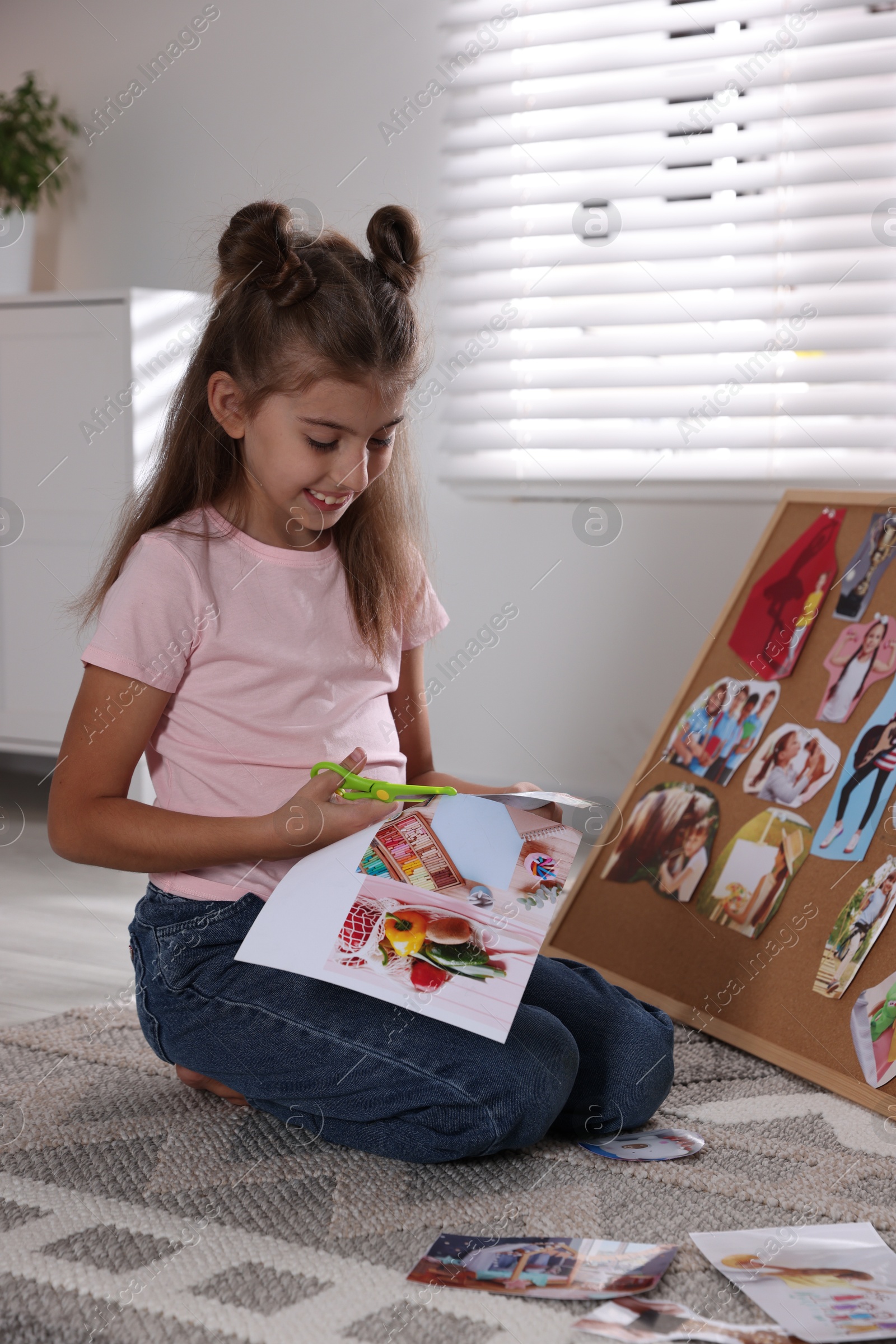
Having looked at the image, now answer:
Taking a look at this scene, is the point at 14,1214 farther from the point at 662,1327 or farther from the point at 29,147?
the point at 29,147

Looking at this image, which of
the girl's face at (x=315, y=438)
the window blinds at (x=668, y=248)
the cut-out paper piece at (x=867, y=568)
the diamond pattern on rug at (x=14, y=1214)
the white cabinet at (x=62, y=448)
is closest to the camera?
the diamond pattern on rug at (x=14, y=1214)

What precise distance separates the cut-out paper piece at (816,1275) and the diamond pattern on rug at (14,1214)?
0.44 m

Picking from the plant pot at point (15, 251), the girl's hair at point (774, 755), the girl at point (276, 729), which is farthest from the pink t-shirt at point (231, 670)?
the plant pot at point (15, 251)

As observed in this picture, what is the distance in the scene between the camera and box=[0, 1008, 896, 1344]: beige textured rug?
0.71 metres

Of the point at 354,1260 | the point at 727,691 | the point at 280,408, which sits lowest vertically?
the point at 354,1260

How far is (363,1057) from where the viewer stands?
2.95 feet

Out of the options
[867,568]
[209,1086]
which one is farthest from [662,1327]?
[867,568]

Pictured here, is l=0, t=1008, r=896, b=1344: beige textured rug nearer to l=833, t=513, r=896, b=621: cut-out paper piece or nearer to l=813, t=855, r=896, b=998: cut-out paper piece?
l=813, t=855, r=896, b=998: cut-out paper piece

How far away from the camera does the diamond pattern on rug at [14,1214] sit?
813mm

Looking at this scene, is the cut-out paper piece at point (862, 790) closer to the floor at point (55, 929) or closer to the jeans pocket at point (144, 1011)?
the jeans pocket at point (144, 1011)

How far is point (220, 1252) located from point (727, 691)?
84 centimetres

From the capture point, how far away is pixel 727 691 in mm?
1385

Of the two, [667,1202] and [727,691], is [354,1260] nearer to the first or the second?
[667,1202]

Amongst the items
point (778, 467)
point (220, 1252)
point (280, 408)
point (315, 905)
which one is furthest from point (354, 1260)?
point (778, 467)
